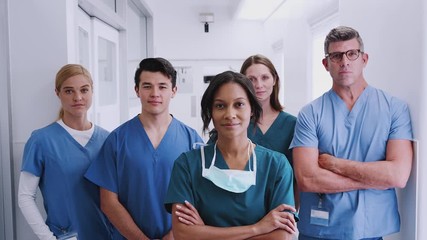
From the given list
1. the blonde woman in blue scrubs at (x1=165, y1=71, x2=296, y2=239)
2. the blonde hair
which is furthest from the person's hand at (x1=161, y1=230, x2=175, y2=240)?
the blonde hair

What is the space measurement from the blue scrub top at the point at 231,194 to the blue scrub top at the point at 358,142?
40 centimetres

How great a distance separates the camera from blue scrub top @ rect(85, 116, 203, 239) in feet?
5.35

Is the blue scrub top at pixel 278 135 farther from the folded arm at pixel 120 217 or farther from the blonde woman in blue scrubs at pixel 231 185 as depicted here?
the folded arm at pixel 120 217

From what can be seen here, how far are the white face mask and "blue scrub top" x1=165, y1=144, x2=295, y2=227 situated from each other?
2cm

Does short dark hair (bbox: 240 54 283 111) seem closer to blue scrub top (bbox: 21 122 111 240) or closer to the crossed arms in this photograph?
the crossed arms

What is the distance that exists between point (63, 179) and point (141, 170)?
0.37 meters

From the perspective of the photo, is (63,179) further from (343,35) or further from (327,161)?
(343,35)

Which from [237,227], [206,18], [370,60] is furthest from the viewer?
[206,18]

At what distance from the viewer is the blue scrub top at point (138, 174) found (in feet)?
5.35

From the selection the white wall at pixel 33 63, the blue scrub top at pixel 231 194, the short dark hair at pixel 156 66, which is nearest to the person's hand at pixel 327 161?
the blue scrub top at pixel 231 194

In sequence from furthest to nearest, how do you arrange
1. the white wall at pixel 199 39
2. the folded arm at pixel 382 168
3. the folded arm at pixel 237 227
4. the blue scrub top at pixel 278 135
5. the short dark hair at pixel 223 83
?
the white wall at pixel 199 39 < the blue scrub top at pixel 278 135 < the folded arm at pixel 382 168 < the short dark hair at pixel 223 83 < the folded arm at pixel 237 227

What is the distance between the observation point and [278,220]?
124 cm

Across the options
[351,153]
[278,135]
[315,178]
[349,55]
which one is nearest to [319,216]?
[315,178]

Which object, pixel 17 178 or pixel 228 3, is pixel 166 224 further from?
pixel 228 3
